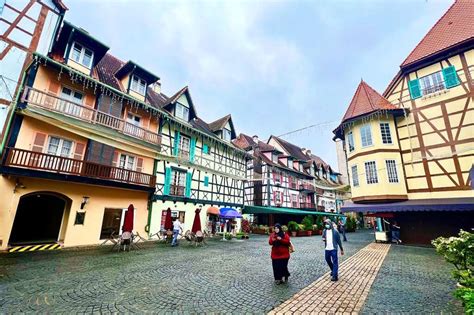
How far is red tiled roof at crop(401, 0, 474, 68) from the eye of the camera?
14.1 m

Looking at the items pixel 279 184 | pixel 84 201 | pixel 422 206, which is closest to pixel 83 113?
pixel 84 201

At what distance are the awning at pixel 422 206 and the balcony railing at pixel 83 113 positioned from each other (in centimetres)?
1628

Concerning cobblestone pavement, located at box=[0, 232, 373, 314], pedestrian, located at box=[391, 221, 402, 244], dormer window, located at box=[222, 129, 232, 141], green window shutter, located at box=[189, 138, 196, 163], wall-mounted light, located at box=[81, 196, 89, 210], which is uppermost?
dormer window, located at box=[222, 129, 232, 141]

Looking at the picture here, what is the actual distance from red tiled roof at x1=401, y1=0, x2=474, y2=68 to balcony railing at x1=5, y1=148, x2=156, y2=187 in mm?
21617

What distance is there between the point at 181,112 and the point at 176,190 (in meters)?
6.91

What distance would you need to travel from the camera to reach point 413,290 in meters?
5.59

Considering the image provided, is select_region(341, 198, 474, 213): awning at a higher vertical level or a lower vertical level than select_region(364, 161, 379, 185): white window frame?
lower

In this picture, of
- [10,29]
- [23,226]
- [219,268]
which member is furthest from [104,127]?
[219,268]

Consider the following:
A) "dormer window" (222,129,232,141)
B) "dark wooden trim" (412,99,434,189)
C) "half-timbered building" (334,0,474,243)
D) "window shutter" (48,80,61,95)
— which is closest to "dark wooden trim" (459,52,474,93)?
"half-timbered building" (334,0,474,243)

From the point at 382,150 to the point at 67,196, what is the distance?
20.8 metres

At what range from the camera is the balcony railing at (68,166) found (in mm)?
9625

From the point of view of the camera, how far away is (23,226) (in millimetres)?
14195

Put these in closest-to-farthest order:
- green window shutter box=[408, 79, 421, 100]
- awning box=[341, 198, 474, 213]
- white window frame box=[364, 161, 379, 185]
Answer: awning box=[341, 198, 474, 213]
white window frame box=[364, 161, 379, 185]
green window shutter box=[408, 79, 421, 100]

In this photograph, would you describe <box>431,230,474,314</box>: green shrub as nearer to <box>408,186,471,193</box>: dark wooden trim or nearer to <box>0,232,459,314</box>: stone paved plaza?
<box>0,232,459,314</box>: stone paved plaza
